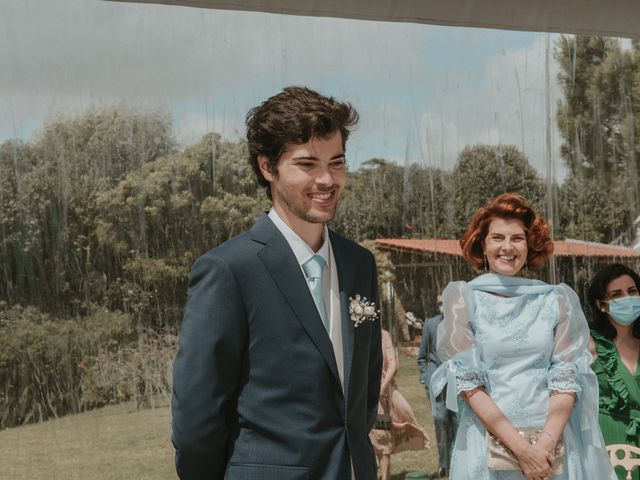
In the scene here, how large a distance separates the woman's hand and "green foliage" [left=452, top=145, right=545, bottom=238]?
5.95 feet

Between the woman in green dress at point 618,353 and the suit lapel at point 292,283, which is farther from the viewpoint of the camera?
the woman in green dress at point 618,353

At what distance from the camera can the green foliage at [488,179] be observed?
4.36 metres

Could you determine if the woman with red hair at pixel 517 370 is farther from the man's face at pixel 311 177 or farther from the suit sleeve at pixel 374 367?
the man's face at pixel 311 177

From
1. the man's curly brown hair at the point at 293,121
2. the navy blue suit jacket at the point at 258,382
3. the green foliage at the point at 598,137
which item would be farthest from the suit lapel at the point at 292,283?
the green foliage at the point at 598,137

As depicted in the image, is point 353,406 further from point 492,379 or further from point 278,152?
point 492,379

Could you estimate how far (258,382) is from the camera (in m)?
1.54

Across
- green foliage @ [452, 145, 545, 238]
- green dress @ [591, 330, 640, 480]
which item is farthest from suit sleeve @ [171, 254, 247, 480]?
green foliage @ [452, 145, 545, 238]

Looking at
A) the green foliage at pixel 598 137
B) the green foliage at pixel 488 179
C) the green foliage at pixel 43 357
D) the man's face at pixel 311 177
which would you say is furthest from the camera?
the green foliage at pixel 598 137

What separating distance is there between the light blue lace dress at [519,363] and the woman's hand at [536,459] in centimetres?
6

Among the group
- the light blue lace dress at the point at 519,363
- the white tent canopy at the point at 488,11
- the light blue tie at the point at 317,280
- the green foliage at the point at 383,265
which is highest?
the white tent canopy at the point at 488,11

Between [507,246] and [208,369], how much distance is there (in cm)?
→ 160

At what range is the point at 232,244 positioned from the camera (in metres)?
1.61

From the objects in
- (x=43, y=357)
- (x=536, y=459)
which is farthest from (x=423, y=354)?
(x=43, y=357)

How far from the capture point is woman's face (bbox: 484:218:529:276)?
114 inches
